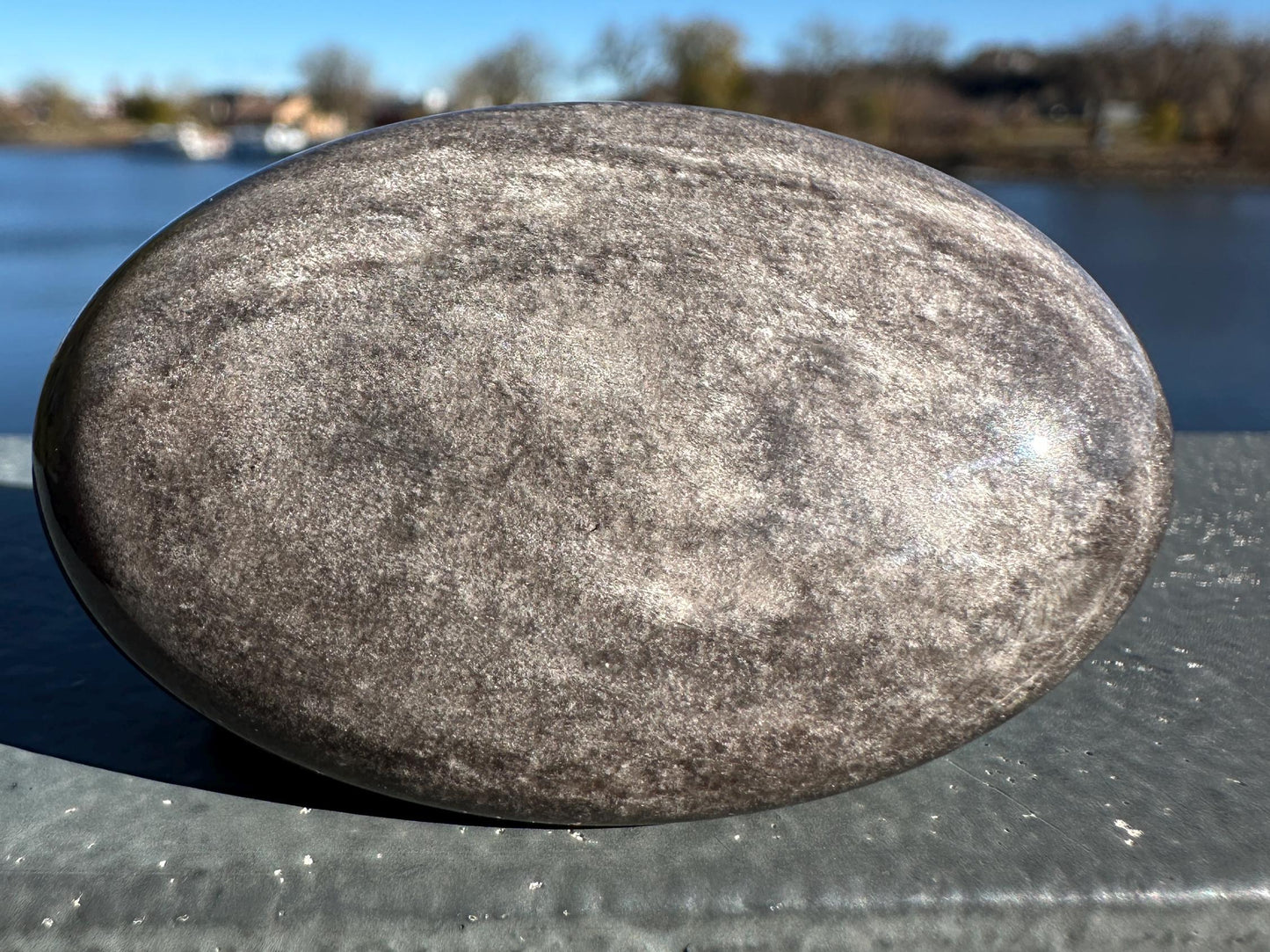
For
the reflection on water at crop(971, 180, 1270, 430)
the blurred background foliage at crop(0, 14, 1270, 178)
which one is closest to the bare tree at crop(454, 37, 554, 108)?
the blurred background foliage at crop(0, 14, 1270, 178)

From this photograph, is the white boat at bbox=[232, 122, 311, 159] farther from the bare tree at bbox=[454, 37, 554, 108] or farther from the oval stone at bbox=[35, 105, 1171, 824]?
the oval stone at bbox=[35, 105, 1171, 824]

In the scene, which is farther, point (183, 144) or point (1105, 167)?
point (183, 144)

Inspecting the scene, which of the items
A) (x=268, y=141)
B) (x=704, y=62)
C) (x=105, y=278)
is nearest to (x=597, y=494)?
(x=105, y=278)

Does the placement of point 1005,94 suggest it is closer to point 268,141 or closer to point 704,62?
point 704,62

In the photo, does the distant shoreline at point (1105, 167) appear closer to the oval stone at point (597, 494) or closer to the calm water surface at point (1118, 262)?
the calm water surface at point (1118, 262)

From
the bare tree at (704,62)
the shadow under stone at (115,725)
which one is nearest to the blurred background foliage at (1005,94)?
the bare tree at (704,62)

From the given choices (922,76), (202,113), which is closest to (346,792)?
(922,76)

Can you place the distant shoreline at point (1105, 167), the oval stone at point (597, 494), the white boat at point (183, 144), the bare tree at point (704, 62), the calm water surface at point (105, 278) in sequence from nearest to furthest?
1. the oval stone at point (597, 494)
2. the calm water surface at point (105, 278)
3. the distant shoreline at point (1105, 167)
4. the bare tree at point (704, 62)
5. the white boat at point (183, 144)
